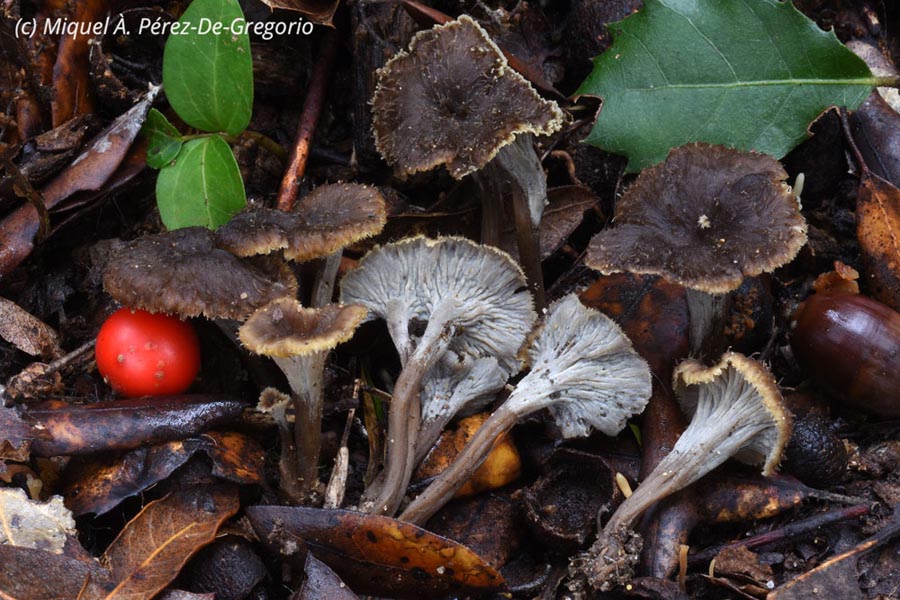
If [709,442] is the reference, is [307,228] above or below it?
above

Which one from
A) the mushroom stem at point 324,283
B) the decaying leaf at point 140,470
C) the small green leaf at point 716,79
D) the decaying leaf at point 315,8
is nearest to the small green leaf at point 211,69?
the decaying leaf at point 315,8

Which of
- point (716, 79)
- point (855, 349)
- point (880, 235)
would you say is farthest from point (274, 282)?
point (880, 235)

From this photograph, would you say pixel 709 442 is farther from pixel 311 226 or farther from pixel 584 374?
pixel 311 226

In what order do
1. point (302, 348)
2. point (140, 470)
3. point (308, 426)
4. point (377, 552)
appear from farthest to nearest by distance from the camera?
point (308, 426) < point (140, 470) < point (377, 552) < point (302, 348)

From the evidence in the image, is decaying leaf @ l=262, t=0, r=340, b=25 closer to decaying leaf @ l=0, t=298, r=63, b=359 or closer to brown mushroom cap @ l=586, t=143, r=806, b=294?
brown mushroom cap @ l=586, t=143, r=806, b=294

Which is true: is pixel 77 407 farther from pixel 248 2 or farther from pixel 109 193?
pixel 248 2

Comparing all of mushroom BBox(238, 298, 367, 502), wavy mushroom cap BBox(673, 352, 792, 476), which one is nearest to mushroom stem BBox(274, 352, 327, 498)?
mushroom BBox(238, 298, 367, 502)
